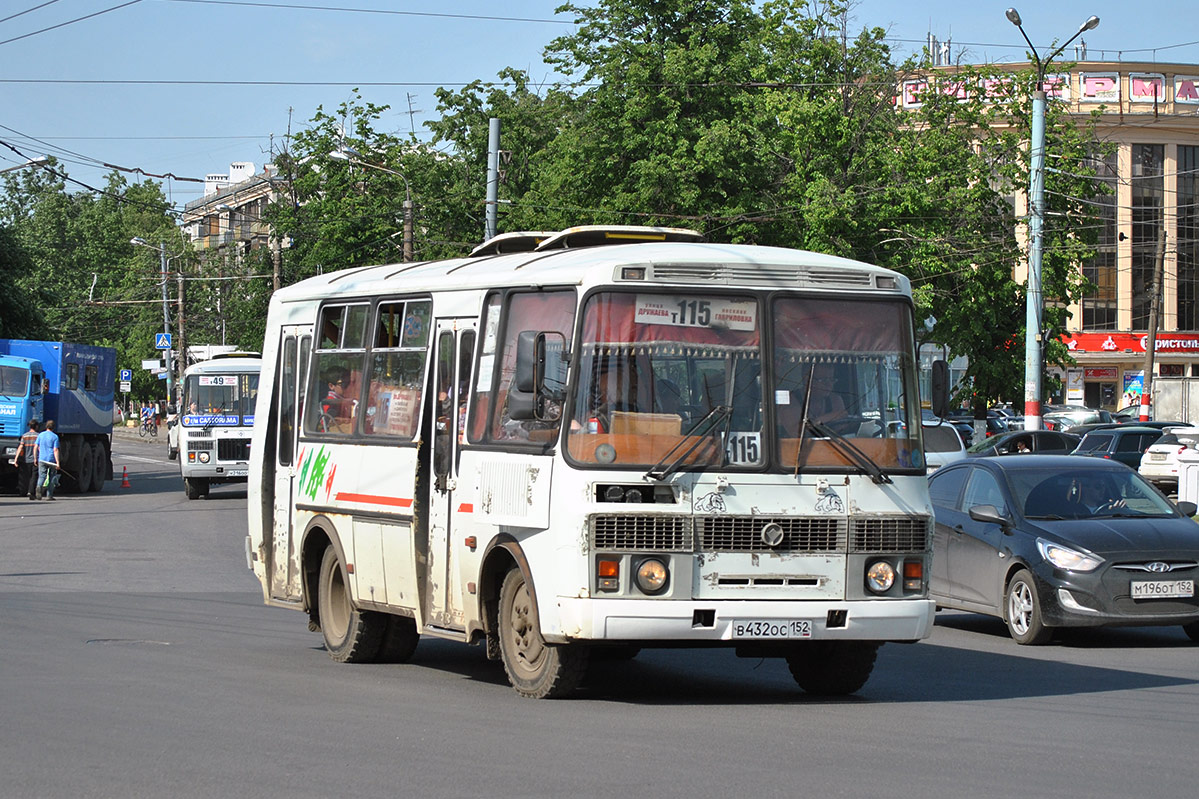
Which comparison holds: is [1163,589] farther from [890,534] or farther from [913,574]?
[890,534]

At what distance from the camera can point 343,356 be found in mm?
11891

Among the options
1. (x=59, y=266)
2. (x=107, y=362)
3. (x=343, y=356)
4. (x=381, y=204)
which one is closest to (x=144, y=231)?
(x=59, y=266)

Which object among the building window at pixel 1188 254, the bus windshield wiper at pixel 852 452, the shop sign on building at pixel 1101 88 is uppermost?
the shop sign on building at pixel 1101 88

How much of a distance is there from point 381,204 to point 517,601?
165 feet

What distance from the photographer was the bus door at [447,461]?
32.8ft

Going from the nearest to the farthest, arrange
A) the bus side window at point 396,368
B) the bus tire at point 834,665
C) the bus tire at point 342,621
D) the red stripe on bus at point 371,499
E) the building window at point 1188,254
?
the bus tire at point 834,665 < the red stripe on bus at point 371,499 < the bus side window at point 396,368 < the bus tire at point 342,621 < the building window at point 1188,254

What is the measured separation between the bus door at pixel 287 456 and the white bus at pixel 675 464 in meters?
2.44

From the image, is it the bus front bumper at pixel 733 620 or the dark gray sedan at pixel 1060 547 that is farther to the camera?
the dark gray sedan at pixel 1060 547

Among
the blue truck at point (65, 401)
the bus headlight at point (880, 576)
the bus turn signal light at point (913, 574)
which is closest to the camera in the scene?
the bus headlight at point (880, 576)

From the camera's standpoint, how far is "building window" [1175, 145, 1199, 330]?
82.3m

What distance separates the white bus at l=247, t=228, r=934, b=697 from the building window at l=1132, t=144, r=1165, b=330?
75675mm

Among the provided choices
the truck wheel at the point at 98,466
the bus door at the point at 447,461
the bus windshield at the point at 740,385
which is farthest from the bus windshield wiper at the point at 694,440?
the truck wheel at the point at 98,466

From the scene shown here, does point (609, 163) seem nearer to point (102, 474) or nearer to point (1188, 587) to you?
point (102, 474)

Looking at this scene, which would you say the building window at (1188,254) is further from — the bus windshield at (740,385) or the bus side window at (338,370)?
the bus windshield at (740,385)
